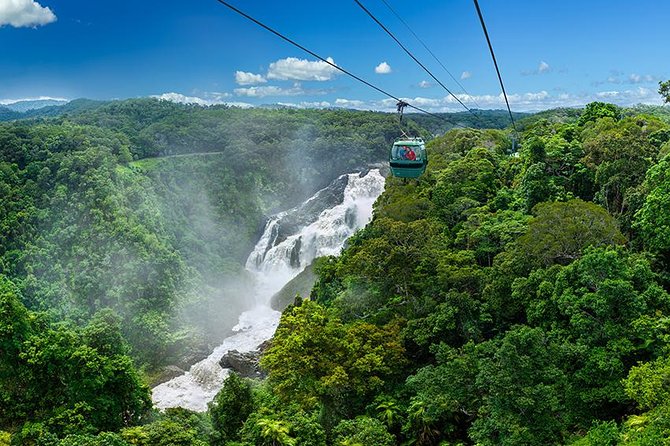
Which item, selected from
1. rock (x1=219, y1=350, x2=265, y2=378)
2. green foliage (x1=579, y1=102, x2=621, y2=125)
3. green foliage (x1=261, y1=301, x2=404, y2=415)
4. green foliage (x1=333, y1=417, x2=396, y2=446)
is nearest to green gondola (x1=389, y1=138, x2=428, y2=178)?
green foliage (x1=261, y1=301, x2=404, y2=415)

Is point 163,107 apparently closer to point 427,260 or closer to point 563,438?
point 427,260

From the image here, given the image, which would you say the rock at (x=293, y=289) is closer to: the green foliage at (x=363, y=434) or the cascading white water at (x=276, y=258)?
the cascading white water at (x=276, y=258)

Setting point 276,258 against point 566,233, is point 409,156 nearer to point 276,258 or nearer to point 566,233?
point 566,233

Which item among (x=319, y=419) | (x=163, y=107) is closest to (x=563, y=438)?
(x=319, y=419)

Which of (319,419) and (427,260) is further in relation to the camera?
(427,260)

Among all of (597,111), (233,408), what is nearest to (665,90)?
(597,111)
